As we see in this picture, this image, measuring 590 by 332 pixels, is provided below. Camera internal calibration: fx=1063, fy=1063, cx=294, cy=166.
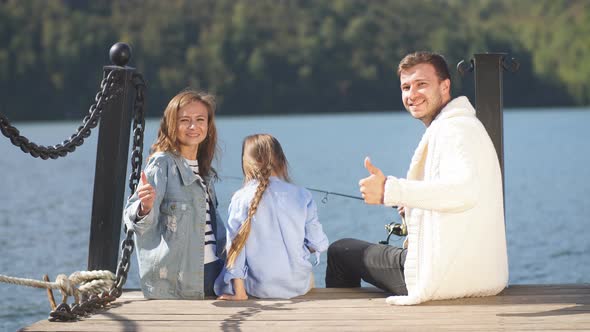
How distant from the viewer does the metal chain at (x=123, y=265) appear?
161 inches

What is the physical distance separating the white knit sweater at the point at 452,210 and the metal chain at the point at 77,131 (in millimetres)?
1370

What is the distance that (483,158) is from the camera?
4.07 metres

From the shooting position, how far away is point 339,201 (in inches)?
742

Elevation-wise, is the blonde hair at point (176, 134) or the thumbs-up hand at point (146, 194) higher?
the blonde hair at point (176, 134)

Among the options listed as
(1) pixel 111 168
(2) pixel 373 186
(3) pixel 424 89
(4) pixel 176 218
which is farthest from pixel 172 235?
(3) pixel 424 89

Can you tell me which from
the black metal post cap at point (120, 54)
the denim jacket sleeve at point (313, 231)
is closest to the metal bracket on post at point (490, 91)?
the denim jacket sleeve at point (313, 231)

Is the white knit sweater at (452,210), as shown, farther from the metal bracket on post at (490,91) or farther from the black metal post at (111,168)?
the black metal post at (111,168)

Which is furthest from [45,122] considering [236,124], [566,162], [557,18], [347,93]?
[557,18]

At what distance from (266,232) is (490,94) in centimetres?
132

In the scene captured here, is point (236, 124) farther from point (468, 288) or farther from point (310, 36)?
point (468, 288)

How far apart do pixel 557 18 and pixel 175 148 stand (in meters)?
76.9

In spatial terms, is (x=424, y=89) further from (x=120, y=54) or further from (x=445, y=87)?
(x=120, y=54)

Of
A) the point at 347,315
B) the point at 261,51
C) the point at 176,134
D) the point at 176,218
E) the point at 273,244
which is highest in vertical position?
the point at 261,51

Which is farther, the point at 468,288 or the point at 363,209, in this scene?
the point at 363,209
